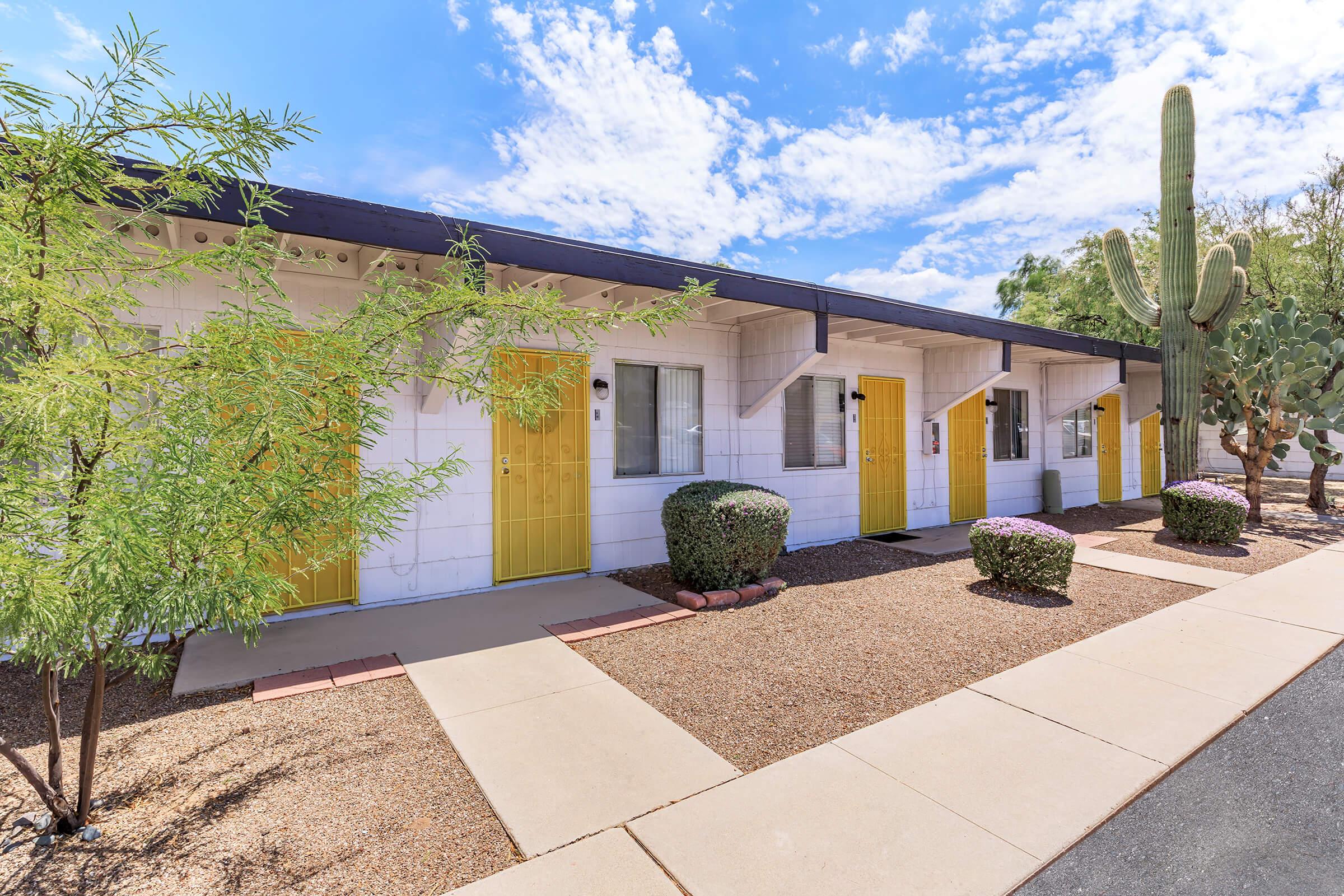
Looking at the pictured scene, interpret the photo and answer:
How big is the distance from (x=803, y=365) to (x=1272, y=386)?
27.5ft

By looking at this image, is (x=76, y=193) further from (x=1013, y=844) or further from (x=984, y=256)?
(x=984, y=256)

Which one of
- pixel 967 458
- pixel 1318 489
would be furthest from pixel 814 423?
pixel 1318 489

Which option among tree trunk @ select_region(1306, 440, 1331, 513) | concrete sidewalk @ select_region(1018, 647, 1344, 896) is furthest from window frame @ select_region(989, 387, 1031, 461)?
concrete sidewalk @ select_region(1018, 647, 1344, 896)

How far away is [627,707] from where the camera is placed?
11.5ft

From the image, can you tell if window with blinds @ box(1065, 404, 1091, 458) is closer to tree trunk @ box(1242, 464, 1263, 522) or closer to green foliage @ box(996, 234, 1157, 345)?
tree trunk @ box(1242, 464, 1263, 522)

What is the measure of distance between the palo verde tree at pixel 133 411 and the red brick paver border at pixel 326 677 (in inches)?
49.2

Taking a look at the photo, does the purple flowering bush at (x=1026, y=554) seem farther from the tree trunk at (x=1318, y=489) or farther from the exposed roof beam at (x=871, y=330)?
the tree trunk at (x=1318, y=489)

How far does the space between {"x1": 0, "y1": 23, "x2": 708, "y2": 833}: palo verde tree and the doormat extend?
7.30 metres

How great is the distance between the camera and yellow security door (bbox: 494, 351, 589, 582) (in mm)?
5766

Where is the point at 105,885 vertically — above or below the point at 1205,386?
below

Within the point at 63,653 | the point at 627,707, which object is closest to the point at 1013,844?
the point at 627,707

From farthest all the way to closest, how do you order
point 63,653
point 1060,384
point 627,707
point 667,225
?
point 667,225 → point 1060,384 → point 627,707 → point 63,653

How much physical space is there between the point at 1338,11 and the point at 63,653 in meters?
13.5

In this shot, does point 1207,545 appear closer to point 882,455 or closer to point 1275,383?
point 1275,383
